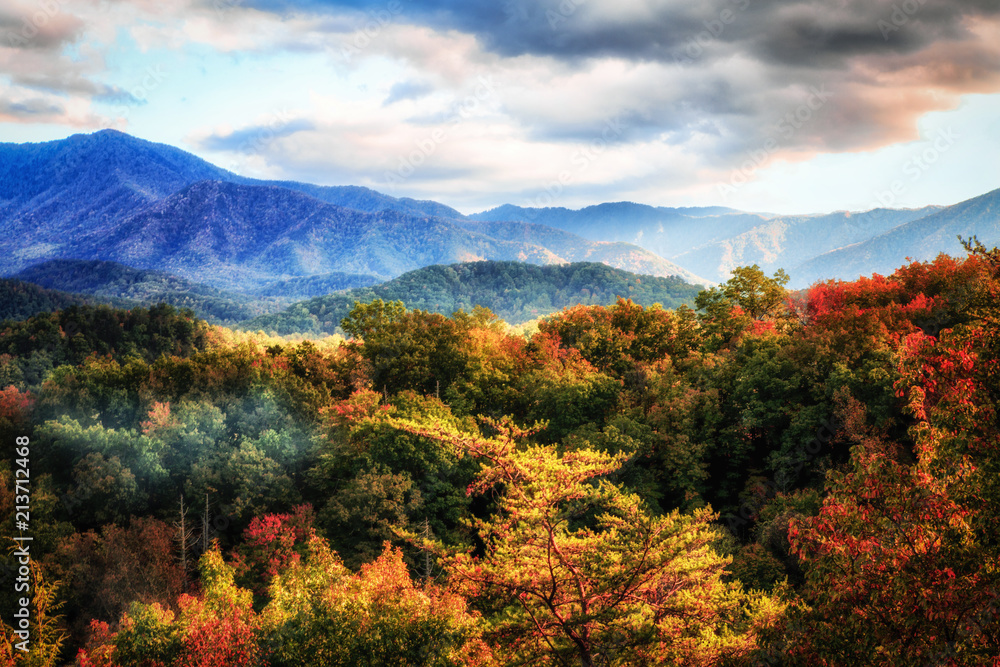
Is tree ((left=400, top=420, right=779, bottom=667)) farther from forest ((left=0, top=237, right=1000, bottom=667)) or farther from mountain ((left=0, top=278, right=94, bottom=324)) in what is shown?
mountain ((left=0, top=278, right=94, bottom=324))

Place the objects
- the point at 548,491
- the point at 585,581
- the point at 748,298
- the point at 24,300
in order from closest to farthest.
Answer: the point at 548,491
the point at 585,581
the point at 748,298
the point at 24,300

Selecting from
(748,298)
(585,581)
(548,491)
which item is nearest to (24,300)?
(748,298)

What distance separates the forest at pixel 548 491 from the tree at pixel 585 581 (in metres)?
0.06

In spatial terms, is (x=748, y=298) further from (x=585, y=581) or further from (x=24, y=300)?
(x=24, y=300)

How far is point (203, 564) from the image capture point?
72.3 ft

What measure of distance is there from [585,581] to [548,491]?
2021mm

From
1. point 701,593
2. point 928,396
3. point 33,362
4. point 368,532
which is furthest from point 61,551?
point 33,362

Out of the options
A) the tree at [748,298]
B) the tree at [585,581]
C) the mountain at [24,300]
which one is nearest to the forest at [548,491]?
the tree at [585,581]

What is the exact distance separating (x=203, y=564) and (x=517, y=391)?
20.0 metres

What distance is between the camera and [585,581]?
414 inches

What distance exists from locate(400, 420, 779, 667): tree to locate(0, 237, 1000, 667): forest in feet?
0.21


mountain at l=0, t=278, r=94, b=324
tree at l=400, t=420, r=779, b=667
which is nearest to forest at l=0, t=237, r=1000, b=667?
tree at l=400, t=420, r=779, b=667

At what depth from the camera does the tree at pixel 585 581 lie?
1002 centimetres

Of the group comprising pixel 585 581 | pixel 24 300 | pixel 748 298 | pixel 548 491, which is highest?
pixel 24 300
